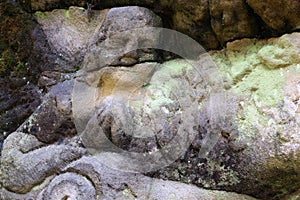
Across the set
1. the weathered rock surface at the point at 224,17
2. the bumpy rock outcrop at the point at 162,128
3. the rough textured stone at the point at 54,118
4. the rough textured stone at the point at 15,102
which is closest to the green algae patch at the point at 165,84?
the bumpy rock outcrop at the point at 162,128

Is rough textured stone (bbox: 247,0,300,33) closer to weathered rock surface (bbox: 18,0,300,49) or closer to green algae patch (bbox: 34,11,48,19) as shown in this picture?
weathered rock surface (bbox: 18,0,300,49)

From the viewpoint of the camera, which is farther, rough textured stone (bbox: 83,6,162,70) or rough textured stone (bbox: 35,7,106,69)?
rough textured stone (bbox: 35,7,106,69)

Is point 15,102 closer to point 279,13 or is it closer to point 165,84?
point 165,84

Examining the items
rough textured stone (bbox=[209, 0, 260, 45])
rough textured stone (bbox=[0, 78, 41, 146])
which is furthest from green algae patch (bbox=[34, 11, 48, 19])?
rough textured stone (bbox=[209, 0, 260, 45])

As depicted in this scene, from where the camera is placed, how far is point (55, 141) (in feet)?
5.18

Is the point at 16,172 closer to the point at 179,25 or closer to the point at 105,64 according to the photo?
the point at 105,64

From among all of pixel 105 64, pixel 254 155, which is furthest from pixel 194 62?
pixel 254 155

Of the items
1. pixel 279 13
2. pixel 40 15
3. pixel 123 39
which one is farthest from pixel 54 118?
pixel 279 13

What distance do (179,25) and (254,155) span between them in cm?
59

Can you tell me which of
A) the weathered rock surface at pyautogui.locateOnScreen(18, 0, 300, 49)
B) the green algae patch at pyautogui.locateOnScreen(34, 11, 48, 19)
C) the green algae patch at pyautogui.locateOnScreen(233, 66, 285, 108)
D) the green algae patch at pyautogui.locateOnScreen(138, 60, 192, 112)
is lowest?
the green algae patch at pyautogui.locateOnScreen(138, 60, 192, 112)

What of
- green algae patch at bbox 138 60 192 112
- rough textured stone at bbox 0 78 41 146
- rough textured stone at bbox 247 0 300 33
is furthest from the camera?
rough textured stone at bbox 0 78 41 146

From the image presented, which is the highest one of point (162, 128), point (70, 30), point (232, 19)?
point (232, 19)

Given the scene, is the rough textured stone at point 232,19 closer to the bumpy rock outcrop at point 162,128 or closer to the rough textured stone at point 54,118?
the bumpy rock outcrop at point 162,128

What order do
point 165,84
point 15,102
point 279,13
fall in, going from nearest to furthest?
point 279,13 < point 165,84 < point 15,102
